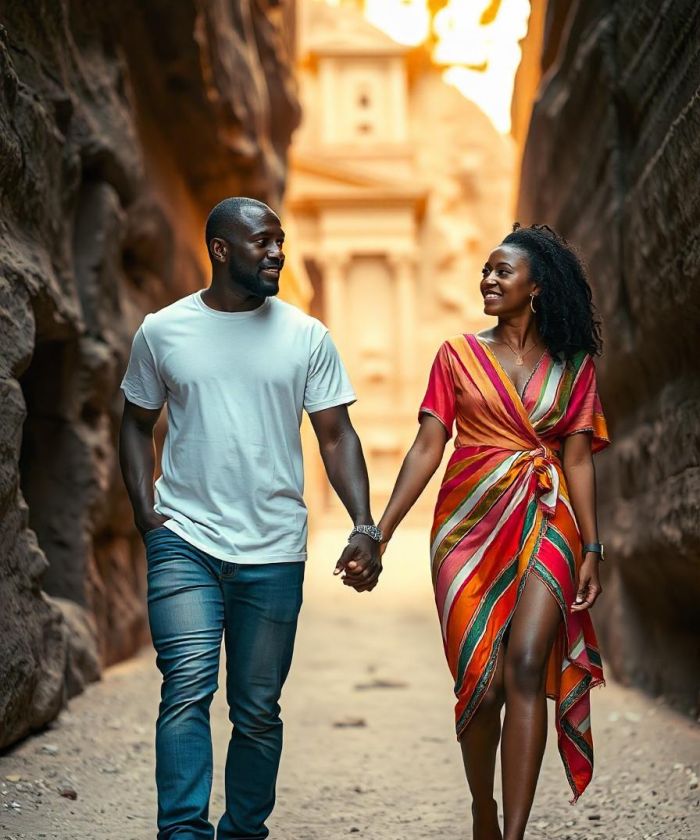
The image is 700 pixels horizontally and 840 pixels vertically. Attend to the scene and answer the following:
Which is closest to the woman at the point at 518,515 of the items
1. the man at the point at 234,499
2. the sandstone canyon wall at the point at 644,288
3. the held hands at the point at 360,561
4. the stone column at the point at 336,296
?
the held hands at the point at 360,561

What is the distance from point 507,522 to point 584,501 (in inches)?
11.4

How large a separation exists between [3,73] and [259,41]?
9.59 metres

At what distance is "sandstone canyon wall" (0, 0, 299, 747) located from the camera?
546 cm

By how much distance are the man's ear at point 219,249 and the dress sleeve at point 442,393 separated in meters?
0.81

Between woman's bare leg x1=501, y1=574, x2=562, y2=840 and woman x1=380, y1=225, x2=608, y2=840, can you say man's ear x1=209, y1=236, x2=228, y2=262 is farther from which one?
woman's bare leg x1=501, y1=574, x2=562, y2=840

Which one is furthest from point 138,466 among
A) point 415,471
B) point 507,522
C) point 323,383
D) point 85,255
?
point 85,255

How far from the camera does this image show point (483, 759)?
367 cm

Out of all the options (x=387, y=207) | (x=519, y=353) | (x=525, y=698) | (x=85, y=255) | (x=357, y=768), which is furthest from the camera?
(x=387, y=207)

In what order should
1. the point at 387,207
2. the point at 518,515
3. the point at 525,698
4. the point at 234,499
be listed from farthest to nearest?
the point at 387,207, the point at 518,515, the point at 234,499, the point at 525,698

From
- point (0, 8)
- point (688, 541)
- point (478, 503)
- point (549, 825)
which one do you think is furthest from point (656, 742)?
point (0, 8)

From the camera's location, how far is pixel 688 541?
18.5 ft

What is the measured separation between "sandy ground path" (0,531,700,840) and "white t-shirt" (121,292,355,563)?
1.46 m

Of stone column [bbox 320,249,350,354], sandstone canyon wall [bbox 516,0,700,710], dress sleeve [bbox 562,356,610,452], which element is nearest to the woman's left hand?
dress sleeve [bbox 562,356,610,452]

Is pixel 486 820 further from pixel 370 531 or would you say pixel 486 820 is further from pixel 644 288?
pixel 644 288
